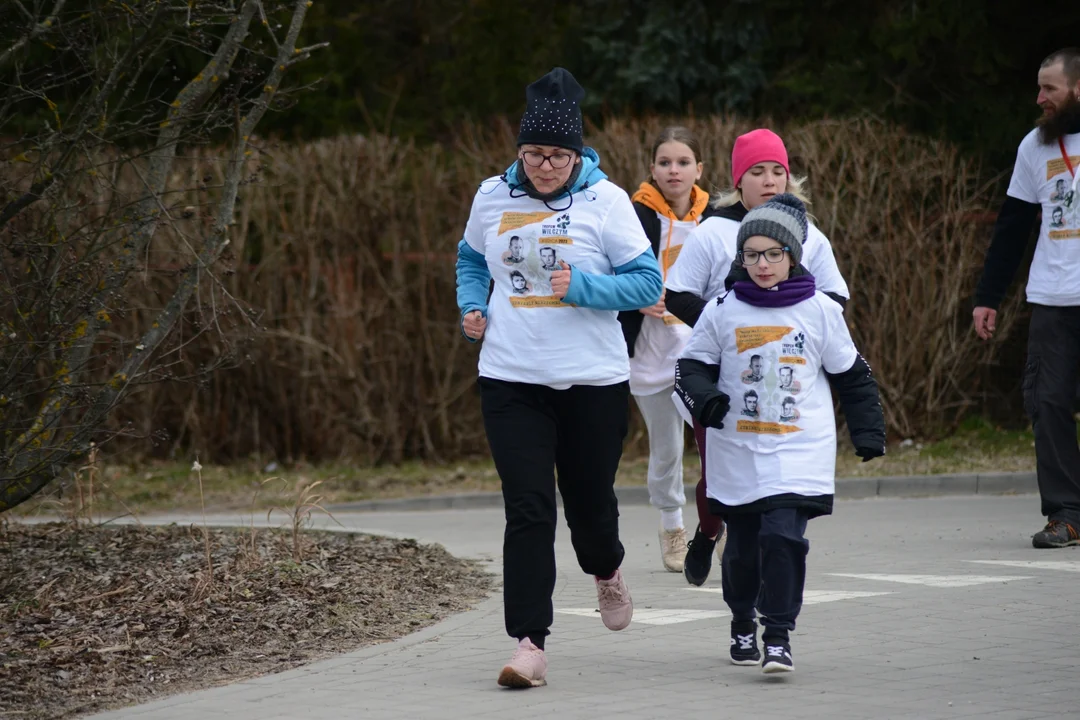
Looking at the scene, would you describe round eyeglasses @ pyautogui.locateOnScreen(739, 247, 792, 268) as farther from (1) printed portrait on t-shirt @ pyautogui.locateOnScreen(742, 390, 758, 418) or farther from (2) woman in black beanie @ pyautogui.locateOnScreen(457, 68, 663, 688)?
(1) printed portrait on t-shirt @ pyautogui.locateOnScreen(742, 390, 758, 418)

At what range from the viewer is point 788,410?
582 centimetres

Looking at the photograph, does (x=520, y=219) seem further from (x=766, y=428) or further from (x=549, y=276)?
(x=766, y=428)

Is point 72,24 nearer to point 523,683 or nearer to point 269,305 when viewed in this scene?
point 523,683

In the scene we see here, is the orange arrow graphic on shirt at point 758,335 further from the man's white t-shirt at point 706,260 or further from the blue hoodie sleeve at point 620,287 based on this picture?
the man's white t-shirt at point 706,260

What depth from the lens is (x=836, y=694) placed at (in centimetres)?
542

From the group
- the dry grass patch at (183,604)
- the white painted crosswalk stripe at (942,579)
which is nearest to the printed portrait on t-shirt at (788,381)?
the dry grass patch at (183,604)

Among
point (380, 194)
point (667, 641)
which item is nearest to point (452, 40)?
point (380, 194)

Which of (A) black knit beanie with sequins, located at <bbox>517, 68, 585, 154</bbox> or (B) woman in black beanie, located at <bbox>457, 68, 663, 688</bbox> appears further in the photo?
(A) black knit beanie with sequins, located at <bbox>517, 68, 585, 154</bbox>

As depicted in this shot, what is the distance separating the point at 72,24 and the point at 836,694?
4.25 meters

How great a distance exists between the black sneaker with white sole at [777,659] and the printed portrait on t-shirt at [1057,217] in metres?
3.98

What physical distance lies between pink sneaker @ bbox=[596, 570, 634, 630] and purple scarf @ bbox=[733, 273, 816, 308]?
1136mm

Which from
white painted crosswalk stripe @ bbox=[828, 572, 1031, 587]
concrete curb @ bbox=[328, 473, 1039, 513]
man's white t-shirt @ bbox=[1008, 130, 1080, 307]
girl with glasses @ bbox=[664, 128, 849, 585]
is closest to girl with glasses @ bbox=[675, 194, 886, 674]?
girl with glasses @ bbox=[664, 128, 849, 585]

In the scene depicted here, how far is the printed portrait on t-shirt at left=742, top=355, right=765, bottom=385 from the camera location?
231 inches

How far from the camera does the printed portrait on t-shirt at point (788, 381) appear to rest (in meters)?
5.83
